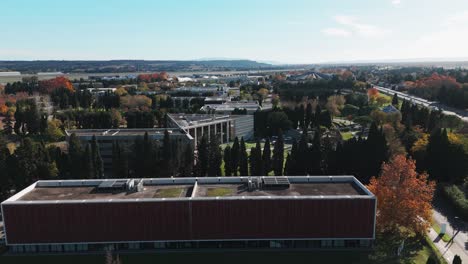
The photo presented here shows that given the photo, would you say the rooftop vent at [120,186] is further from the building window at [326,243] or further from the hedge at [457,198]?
the hedge at [457,198]

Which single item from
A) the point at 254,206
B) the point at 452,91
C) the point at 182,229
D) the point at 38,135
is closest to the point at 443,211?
the point at 254,206

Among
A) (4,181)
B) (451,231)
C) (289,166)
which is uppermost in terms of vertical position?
(4,181)

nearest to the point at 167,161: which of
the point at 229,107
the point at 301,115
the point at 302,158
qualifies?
the point at 302,158

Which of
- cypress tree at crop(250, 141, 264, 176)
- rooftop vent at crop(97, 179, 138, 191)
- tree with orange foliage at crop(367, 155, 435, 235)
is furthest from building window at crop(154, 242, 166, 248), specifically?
cypress tree at crop(250, 141, 264, 176)

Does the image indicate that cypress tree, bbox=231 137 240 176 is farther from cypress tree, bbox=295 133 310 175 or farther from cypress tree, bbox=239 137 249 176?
cypress tree, bbox=295 133 310 175

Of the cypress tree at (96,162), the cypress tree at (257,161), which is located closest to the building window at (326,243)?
the cypress tree at (257,161)

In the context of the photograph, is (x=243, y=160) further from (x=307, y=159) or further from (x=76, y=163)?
(x=76, y=163)
